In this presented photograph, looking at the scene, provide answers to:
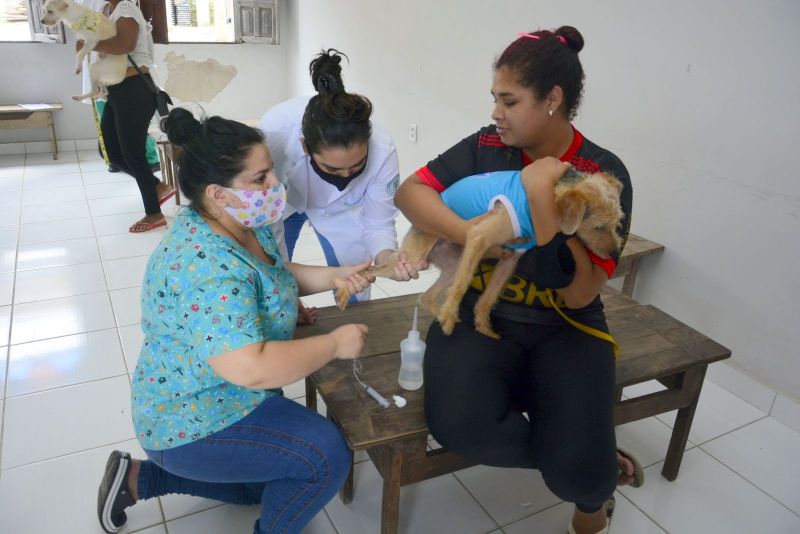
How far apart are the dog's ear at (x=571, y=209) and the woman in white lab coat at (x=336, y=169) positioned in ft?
1.61

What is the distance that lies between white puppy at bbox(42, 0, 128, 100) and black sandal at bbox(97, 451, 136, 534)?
2.69 meters

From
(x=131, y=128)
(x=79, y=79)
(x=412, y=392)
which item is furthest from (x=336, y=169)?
(x=79, y=79)

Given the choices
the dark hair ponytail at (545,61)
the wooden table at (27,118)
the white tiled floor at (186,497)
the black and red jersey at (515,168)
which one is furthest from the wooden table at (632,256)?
the wooden table at (27,118)

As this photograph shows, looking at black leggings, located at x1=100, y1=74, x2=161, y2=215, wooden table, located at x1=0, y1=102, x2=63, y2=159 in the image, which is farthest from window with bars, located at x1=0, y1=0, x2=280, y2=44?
black leggings, located at x1=100, y1=74, x2=161, y2=215

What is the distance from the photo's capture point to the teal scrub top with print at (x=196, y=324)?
1.17 m

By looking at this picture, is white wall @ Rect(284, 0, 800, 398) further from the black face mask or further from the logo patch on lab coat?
the black face mask

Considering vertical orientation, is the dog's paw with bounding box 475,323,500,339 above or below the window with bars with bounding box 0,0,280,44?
below

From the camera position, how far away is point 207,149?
129 cm

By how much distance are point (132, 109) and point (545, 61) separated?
9.93 ft

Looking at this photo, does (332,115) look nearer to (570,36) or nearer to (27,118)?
(570,36)

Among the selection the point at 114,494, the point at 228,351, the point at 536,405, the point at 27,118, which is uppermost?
the point at 228,351

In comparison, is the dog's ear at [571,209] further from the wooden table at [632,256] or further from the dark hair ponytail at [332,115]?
the wooden table at [632,256]

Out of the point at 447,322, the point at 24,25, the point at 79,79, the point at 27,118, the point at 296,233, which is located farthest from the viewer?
the point at 79,79

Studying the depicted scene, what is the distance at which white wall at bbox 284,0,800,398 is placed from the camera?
2094mm
